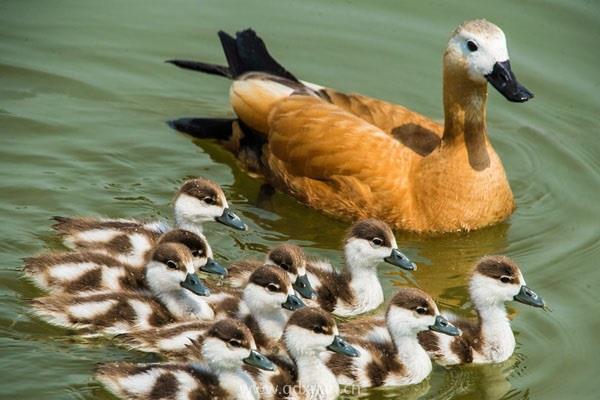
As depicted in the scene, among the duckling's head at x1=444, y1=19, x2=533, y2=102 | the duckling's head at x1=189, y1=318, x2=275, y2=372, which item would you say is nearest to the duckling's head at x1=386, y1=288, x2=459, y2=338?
the duckling's head at x1=189, y1=318, x2=275, y2=372

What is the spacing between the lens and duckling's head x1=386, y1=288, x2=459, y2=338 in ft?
28.0

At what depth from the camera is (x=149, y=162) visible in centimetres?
1105

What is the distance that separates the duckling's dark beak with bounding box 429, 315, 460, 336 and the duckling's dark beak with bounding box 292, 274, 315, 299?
76 cm

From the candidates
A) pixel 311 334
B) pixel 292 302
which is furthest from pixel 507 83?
pixel 311 334

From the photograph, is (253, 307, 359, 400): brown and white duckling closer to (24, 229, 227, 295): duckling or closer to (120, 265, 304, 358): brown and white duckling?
(120, 265, 304, 358): brown and white duckling

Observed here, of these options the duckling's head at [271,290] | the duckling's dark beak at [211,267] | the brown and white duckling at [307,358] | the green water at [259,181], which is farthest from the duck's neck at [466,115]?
the brown and white duckling at [307,358]

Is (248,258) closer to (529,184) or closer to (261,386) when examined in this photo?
(261,386)

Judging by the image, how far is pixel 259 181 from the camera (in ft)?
36.3

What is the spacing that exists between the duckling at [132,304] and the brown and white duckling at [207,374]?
0.62 meters

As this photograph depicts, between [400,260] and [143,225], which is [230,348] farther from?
[143,225]

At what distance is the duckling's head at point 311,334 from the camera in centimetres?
814

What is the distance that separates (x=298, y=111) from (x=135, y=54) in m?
2.13

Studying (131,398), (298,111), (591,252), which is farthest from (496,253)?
(131,398)

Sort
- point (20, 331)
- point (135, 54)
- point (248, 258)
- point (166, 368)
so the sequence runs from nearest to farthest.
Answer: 1. point (166, 368)
2. point (20, 331)
3. point (248, 258)
4. point (135, 54)
